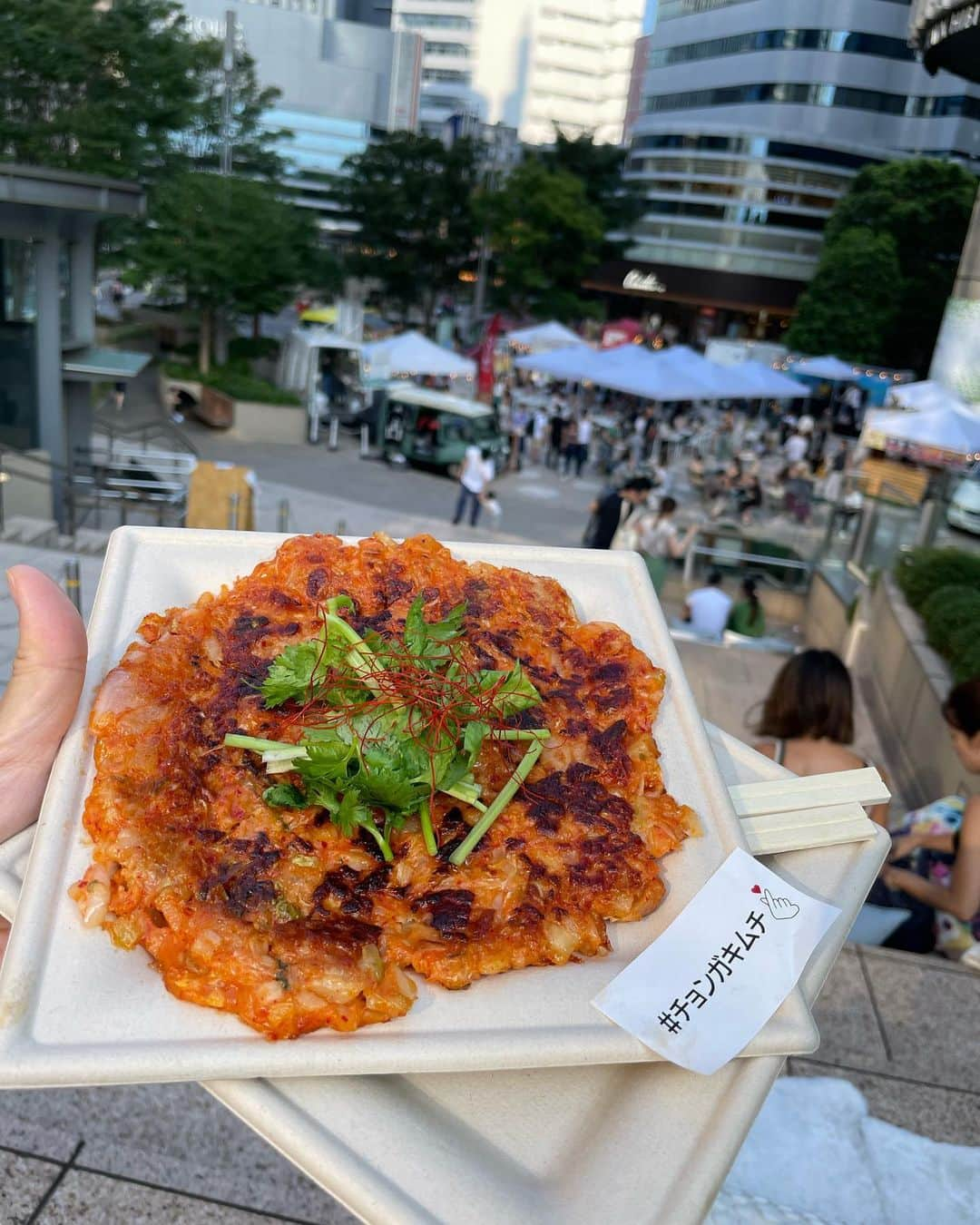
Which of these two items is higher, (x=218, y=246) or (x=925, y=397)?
(x=218, y=246)

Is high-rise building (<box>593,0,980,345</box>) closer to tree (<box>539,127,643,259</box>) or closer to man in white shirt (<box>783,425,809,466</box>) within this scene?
tree (<box>539,127,643,259</box>)

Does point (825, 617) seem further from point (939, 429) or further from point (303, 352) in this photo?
point (303, 352)

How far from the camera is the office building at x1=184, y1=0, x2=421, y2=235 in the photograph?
194 feet

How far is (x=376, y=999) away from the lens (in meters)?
1.30

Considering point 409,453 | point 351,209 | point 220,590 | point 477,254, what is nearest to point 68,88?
point 409,453

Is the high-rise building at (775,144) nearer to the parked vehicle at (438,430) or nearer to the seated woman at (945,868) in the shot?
the parked vehicle at (438,430)

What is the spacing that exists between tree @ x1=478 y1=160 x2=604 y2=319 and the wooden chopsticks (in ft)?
129

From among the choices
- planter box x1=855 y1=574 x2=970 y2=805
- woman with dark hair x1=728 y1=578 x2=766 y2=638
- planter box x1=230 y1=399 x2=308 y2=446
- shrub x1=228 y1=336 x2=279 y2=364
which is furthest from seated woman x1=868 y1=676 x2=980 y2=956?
shrub x1=228 y1=336 x2=279 y2=364

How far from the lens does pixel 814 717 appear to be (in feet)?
13.3

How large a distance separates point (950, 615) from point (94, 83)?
23962mm

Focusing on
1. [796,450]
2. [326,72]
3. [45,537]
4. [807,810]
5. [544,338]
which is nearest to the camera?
[807,810]

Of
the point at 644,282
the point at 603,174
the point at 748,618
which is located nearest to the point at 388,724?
the point at 748,618

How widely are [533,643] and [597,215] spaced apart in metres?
42.7

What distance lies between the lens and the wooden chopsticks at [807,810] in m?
1.82
